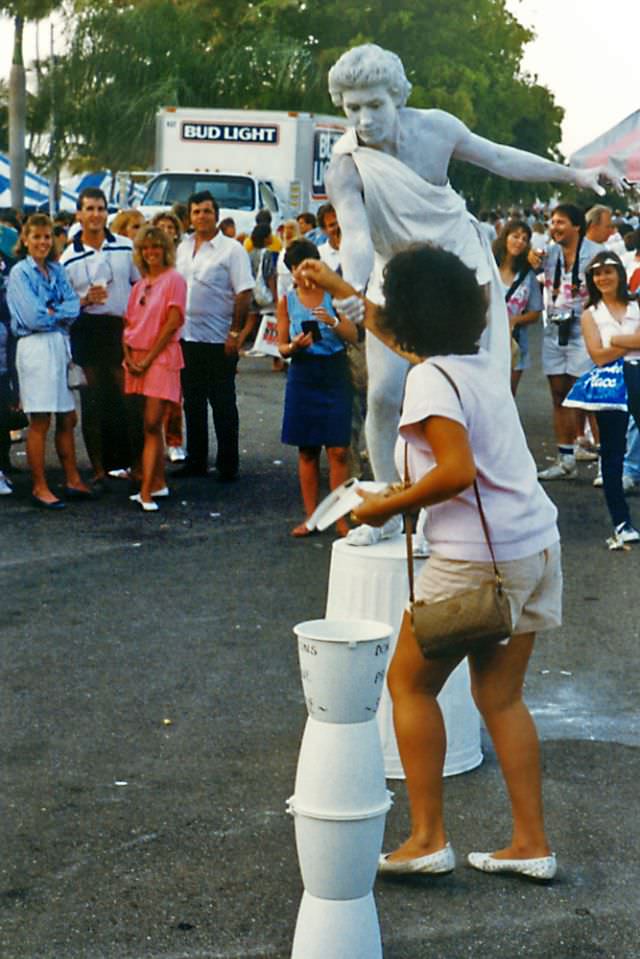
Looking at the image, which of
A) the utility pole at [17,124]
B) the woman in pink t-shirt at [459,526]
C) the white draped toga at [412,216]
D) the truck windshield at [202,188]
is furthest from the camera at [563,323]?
the utility pole at [17,124]

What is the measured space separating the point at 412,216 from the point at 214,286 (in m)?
5.08

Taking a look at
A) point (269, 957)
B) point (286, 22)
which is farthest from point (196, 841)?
point (286, 22)

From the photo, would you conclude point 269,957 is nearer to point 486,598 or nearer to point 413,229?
point 486,598

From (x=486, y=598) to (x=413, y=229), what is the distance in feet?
8.49

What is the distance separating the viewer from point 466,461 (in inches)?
173

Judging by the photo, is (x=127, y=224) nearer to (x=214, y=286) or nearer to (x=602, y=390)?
(x=214, y=286)

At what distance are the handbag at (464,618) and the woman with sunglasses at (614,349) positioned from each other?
17.4ft

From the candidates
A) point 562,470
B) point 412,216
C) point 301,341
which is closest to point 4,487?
point 301,341

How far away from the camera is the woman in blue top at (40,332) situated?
10.8m

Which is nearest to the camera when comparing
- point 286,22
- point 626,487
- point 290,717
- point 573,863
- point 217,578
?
point 573,863

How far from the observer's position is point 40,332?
10.9 m

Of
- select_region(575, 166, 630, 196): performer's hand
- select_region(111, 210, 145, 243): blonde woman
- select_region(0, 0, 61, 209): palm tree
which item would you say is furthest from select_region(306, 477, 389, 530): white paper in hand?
select_region(0, 0, 61, 209): palm tree

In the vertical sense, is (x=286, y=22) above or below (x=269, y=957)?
above

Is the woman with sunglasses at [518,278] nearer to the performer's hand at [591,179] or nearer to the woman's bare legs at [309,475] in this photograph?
the woman's bare legs at [309,475]
